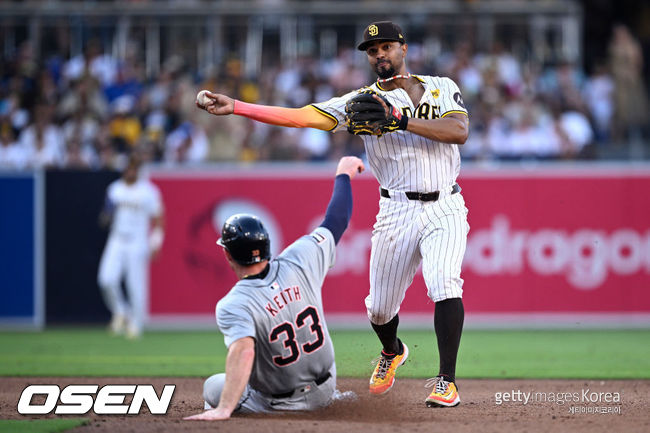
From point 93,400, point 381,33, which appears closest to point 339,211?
point 381,33

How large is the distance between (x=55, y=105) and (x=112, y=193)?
449 cm

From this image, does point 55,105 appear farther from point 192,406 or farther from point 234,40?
point 192,406

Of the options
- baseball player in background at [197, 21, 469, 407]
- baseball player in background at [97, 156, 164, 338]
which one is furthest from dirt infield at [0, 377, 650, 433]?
baseball player in background at [97, 156, 164, 338]

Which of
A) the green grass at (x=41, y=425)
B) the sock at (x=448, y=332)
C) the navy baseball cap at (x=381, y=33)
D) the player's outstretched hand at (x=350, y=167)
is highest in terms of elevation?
the navy baseball cap at (x=381, y=33)

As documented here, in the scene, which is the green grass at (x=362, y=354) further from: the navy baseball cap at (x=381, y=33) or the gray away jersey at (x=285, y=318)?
the navy baseball cap at (x=381, y=33)

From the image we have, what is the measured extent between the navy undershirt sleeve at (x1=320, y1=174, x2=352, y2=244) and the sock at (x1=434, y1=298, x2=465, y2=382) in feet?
2.82

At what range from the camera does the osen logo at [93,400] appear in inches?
260

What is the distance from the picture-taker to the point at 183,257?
13992 mm

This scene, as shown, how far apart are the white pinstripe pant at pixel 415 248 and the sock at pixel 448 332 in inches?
2.8

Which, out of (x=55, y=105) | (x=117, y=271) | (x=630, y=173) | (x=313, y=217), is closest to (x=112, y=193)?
(x=117, y=271)

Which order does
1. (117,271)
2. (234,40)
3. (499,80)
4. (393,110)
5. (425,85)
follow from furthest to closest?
1. (234,40)
2. (499,80)
3. (117,271)
4. (425,85)
5. (393,110)

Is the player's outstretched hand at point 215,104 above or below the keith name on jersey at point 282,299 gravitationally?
above

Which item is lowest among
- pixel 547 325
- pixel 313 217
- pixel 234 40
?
pixel 547 325

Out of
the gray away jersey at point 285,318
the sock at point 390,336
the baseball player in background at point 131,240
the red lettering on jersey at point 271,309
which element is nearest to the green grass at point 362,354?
the sock at point 390,336
